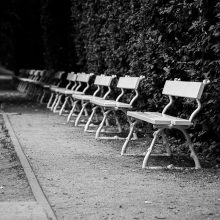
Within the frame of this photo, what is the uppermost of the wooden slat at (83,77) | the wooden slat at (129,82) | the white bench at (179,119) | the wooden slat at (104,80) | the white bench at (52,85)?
the white bench at (179,119)

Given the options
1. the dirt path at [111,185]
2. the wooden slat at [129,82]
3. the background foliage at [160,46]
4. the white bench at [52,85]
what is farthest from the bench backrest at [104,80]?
the white bench at [52,85]

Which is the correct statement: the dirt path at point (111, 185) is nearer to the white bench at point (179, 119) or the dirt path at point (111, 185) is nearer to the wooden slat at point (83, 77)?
the white bench at point (179, 119)

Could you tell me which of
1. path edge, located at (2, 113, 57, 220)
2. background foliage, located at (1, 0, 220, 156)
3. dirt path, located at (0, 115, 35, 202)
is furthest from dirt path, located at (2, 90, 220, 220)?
background foliage, located at (1, 0, 220, 156)

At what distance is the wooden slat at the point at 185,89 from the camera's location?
847 cm

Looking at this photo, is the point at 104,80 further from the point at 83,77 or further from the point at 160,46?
the point at 160,46

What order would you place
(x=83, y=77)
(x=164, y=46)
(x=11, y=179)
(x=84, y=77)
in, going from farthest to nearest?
(x=83, y=77)
(x=84, y=77)
(x=164, y=46)
(x=11, y=179)

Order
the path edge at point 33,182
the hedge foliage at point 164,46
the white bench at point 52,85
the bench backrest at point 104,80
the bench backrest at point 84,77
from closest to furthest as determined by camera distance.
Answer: the path edge at point 33,182, the hedge foliage at point 164,46, the bench backrest at point 104,80, the bench backrest at point 84,77, the white bench at point 52,85

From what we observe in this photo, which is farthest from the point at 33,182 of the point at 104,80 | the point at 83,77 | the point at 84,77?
the point at 83,77

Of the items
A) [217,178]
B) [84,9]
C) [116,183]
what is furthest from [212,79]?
[84,9]

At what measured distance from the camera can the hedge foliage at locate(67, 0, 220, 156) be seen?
9.16m

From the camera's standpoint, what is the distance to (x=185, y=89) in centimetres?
902

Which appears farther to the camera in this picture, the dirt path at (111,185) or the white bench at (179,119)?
the white bench at (179,119)

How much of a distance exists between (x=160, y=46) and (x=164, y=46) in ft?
0.69

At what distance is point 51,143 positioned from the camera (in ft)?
37.4
